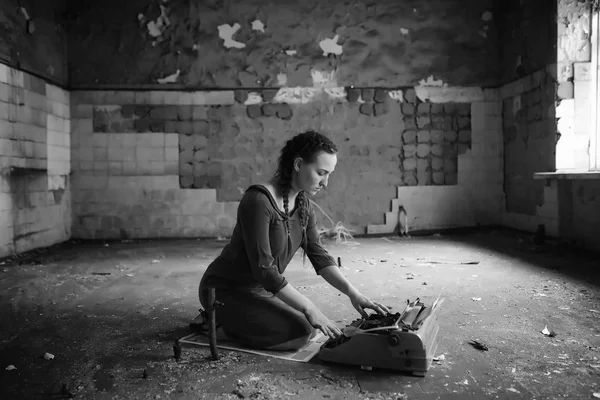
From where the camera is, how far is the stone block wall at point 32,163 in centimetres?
559

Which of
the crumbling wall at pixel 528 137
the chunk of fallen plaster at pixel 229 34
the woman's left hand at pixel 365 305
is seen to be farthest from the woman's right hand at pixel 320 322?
the chunk of fallen plaster at pixel 229 34

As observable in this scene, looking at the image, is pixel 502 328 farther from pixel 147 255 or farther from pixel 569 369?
pixel 147 255

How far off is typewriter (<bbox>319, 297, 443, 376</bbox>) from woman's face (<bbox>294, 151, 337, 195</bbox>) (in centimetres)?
72

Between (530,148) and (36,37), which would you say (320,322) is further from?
(36,37)

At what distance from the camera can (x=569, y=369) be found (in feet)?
7.43

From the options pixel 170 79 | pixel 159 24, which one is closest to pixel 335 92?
pixel 170 79

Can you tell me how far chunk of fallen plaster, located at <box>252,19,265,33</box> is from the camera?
23.8 ft

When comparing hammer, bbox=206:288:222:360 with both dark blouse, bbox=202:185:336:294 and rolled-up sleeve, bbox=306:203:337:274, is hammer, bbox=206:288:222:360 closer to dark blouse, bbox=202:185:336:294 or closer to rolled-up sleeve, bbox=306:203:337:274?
dark blouse, bbox=202:185:336:294

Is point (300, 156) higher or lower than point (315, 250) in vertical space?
higher

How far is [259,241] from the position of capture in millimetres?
2279

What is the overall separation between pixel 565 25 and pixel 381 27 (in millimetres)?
2543

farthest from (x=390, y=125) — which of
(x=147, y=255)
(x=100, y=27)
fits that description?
(x=100, y=27)

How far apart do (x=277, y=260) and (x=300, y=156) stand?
1.81 feet

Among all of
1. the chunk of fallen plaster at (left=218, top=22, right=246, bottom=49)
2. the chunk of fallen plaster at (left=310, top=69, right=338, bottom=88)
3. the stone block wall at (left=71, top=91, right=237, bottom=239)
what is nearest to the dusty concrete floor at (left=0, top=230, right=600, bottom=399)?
the stone block wall at (left=71, top=91, right=237, bottom=239)
